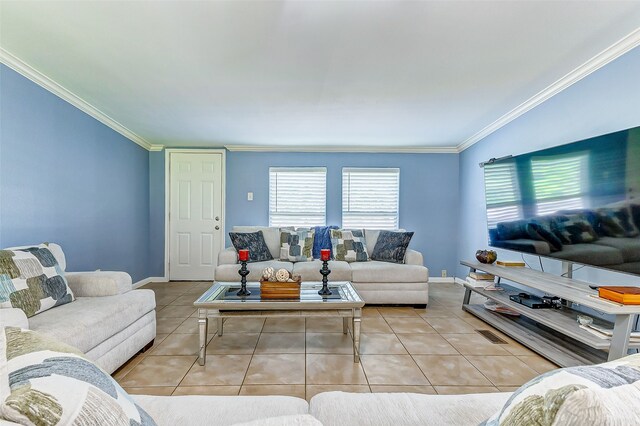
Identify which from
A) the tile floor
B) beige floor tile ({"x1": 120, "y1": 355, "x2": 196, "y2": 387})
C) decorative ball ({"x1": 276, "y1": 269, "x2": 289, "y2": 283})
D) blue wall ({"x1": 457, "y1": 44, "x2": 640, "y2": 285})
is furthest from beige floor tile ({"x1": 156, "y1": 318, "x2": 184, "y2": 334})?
blue wall ({"x1": 457, "y1": 44, "x2": 640, "y2": 285})

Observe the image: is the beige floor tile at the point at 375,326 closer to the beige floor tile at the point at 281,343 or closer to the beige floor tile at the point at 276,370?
the beige floor tile at the point at 281,343

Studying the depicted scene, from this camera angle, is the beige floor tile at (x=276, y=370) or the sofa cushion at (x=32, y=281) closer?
the sofa cushion at (x=32, y=281)

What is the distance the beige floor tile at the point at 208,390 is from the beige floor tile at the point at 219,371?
0.04 metres

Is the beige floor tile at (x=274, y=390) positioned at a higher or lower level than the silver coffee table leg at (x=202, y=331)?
lower

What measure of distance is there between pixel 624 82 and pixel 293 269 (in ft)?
10.6

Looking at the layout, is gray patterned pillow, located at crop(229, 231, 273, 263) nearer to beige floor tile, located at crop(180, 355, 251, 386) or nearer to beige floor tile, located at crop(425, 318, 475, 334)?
beige floor tile, located at crop(180, 355, 251, 386)

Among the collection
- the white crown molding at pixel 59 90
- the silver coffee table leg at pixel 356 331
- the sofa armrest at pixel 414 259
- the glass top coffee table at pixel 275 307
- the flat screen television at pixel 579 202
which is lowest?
the silver coffee table leg at pixel 356 331

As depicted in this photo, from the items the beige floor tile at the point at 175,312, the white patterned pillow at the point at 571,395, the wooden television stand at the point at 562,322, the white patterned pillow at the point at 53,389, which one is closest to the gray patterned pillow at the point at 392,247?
the wooden television stand at the point at 562,322

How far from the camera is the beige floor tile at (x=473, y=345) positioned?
244 cm

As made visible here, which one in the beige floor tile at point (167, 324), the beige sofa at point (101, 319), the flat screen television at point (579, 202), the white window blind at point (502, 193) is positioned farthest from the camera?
the white window blind at point (502, 193)

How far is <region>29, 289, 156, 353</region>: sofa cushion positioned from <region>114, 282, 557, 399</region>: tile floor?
363 mm

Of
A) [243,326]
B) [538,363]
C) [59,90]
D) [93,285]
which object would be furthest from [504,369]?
[59,90]

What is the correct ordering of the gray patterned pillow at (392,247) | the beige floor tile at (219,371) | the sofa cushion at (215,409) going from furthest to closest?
the gray patterned pillow at (392,247) → the beige floor tile at (219,371) → the sofa cushion at (215,409)

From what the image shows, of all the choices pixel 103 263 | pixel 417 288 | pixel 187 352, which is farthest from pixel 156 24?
pixel 417 288
